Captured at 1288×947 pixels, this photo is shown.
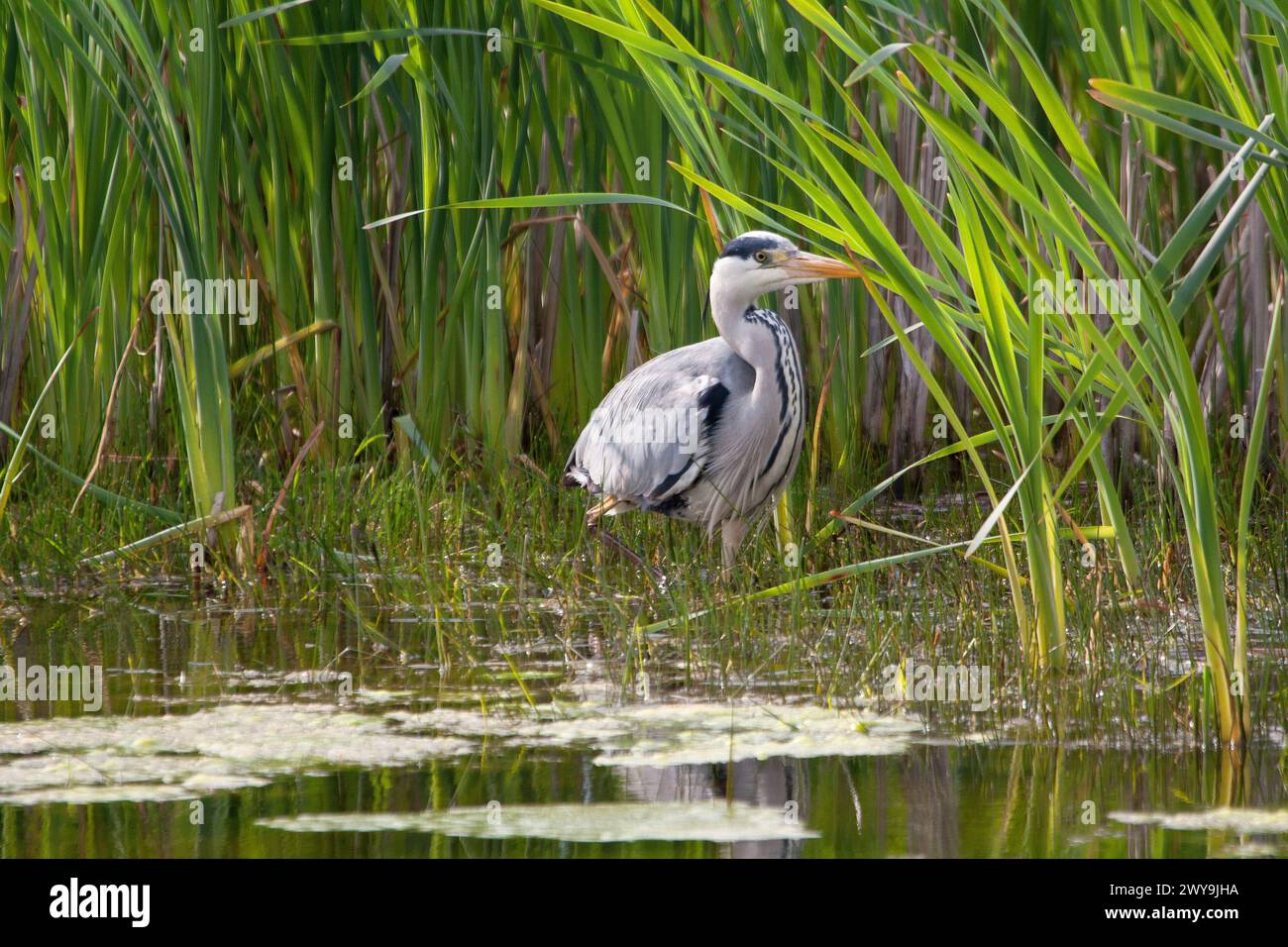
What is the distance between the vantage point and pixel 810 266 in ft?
17.4

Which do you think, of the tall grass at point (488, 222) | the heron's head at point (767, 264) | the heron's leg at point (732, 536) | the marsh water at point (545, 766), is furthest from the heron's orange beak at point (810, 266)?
the marsh water at point (545, 766)

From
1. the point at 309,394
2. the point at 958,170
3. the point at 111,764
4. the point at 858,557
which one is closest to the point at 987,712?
the point at 958,170

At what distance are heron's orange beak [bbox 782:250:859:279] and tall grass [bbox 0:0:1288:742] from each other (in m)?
0.20

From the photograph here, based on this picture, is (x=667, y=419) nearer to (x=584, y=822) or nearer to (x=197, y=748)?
(x=197, y=748)

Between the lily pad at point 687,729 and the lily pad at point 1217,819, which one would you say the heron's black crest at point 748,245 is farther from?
the lily pad at point 1217,819

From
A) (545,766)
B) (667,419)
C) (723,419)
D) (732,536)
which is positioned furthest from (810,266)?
(545,766)

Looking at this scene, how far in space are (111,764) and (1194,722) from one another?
241 centimetres

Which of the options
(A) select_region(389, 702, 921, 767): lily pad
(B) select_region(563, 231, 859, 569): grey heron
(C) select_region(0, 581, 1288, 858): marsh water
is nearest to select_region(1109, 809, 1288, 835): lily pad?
(C) select_region(0, 581, 1288, 858): marsh water

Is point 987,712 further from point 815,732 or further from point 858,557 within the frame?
point 858,557

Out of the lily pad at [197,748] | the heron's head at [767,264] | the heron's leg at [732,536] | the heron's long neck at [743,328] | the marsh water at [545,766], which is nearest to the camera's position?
the marsh water at [545,766]

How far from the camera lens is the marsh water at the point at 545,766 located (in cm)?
306

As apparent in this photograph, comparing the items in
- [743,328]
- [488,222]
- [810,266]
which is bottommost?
[743,328]

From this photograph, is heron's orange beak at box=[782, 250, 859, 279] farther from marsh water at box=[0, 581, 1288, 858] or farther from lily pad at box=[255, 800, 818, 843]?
lily pad at box=[255, 800, 818, 843]

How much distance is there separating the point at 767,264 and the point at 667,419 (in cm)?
63
